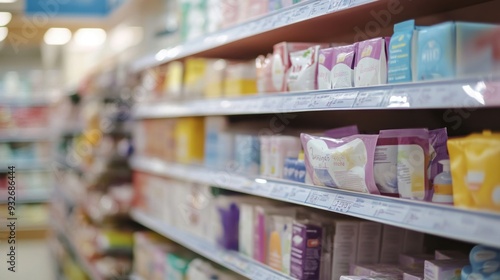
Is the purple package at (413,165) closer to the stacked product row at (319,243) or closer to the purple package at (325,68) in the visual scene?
the stacked product row at (319,243)

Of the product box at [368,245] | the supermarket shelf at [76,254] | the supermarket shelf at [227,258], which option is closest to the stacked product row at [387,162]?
the product box at [368,245]

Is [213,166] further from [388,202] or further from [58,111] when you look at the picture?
[58,111]

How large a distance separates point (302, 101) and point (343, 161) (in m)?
0.31

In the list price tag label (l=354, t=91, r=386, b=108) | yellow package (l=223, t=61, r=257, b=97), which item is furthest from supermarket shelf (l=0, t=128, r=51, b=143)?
price tag label (l=354, t=91, r=386, b=108)

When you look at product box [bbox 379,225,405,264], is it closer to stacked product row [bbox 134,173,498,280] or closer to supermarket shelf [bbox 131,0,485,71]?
stacked product row [bbox 134,173,498,280]

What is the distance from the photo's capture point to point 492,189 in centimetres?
132

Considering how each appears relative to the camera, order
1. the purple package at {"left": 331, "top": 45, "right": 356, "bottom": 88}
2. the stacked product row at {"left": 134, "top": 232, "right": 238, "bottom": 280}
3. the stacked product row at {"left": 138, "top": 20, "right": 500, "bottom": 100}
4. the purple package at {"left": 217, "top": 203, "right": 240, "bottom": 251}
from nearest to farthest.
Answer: the stacked product row at {"left": 138, "top": 20, "right": 500, "bottom": 100}
the purple package at {"left": 331, "top": 45, "right": 356, "bottom": 88}
the purple package at {"left": 217, "top": 203, "right": 240, "bottom": 251}
the stacked product row at {"left": 134, "top": 232, "right": 238, "bottom": 280}

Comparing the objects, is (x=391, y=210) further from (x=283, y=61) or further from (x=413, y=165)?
(x=283, y=61)

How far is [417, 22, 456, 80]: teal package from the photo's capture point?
1.42 meters

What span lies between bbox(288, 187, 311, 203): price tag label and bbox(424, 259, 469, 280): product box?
485 mm

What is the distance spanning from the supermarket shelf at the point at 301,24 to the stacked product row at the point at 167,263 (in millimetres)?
1035

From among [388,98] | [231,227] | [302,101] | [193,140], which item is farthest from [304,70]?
[193,140]

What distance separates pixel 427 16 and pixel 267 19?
561 mm

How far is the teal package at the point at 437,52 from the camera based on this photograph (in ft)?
4.67
